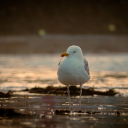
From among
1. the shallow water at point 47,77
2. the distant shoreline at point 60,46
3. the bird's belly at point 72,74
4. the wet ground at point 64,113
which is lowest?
the wet ground at point 64,113

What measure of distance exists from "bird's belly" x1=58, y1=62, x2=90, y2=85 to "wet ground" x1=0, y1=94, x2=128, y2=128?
1.86 ft

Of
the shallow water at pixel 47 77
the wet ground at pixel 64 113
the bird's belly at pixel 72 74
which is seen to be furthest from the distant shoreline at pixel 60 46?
the bird's belly at pixel 72 74

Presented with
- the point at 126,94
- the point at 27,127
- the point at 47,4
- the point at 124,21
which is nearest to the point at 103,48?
the point at 126,94

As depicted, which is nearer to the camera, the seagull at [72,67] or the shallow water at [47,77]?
the seagull at [72,67]

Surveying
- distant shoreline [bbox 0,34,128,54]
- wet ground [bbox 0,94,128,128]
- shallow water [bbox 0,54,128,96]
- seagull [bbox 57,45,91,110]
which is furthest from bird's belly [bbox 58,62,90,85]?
distant shoreline [bbox 0,34,128,54]

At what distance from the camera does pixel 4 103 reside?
24.8 feet

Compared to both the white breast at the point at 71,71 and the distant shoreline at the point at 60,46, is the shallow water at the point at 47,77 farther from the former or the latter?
the distant shoreline at the point at 60,46

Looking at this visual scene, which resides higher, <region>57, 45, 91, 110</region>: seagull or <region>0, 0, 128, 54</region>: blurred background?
<region>0, 0, 128, 54</region>: blurred background

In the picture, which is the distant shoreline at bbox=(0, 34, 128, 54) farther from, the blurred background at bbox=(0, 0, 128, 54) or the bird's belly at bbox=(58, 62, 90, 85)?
the bird's belly at bbox=(58, 62, 90, 85)

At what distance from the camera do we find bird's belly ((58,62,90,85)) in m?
6.64

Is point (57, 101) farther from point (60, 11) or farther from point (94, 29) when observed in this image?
point (60, 11)

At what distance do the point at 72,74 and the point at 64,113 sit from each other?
2.58ft

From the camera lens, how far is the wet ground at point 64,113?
538cm

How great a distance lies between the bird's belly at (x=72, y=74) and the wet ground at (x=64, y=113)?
57 cm
